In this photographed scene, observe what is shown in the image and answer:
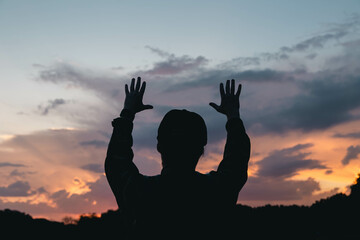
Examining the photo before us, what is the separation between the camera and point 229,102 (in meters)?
4.58

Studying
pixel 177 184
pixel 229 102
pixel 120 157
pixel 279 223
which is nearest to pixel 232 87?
pixel 229 102

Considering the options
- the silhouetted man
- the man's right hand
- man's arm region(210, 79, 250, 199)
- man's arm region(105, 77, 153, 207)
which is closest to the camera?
the silhouetted man

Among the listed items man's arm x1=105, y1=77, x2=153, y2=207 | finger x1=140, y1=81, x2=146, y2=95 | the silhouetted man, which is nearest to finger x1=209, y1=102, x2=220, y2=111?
the silhouetted man

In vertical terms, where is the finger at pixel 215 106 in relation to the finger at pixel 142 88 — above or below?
below

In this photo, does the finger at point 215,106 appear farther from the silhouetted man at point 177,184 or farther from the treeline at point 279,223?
the treeline at point 279,223

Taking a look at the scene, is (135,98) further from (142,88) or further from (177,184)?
(177,184)

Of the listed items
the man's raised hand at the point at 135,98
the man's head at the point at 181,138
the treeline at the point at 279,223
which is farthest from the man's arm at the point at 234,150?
the treeline at the point at 279,223

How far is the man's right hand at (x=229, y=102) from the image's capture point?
4.52 m

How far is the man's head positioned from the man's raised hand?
50cm

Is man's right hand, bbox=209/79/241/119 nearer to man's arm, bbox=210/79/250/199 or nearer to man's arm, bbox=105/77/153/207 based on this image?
man's arm, bbox=210/79/250/199

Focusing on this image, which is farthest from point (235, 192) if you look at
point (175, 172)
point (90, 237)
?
point (90, 237)

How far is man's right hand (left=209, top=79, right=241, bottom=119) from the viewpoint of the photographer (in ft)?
14.8

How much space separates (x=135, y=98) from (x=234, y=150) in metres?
1.29

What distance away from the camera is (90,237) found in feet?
66.8
